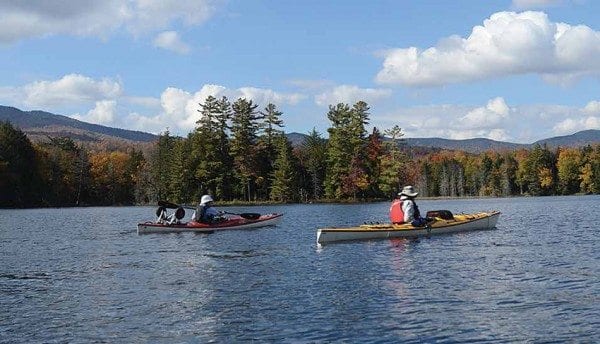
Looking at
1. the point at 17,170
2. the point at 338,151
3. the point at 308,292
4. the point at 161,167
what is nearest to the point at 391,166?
the point at 338,151

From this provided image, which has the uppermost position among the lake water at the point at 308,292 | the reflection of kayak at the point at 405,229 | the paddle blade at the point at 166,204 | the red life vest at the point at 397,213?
the paddle blade at the point at 166,204

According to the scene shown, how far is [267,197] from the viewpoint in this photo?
4331 inches

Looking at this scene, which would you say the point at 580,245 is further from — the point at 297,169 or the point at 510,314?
the point at 297,169

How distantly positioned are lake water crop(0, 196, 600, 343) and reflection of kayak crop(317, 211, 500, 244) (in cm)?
84

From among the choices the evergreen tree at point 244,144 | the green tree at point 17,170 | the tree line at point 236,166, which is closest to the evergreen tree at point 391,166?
the tree line at point 236,166

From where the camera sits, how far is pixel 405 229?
3844 centimetres

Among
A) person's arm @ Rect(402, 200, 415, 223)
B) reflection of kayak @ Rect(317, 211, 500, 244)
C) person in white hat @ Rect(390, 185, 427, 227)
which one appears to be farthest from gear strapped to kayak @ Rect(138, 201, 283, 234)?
person's arm @ Rect(402, 200, 415, 223)

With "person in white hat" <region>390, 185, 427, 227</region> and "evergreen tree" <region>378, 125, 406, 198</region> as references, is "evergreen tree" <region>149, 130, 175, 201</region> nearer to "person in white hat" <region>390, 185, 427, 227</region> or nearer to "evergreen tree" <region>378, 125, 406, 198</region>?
"evergreen tree" <region>378, 125, 406, 198</region>

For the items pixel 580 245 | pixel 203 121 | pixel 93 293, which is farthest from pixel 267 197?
pixel 93 293

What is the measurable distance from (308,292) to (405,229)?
18605 millimetres

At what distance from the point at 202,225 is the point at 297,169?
68.6 meters

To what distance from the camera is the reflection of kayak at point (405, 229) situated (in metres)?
35.8

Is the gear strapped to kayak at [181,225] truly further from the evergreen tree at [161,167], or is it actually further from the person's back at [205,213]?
the evergreen tree at [161,167]

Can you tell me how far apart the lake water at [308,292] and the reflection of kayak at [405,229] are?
0.84m
